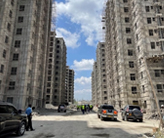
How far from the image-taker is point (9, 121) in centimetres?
784

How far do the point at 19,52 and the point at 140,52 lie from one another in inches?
1099

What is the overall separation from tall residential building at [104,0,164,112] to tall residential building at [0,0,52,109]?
22.1m

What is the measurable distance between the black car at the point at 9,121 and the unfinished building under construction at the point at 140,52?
26.8m

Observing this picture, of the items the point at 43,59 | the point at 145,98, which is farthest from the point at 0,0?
the point at 145,98

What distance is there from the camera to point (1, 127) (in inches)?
278

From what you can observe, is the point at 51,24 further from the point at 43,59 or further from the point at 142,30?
the point at 142,30

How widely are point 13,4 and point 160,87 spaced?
38.0 meters

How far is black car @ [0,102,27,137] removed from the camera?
731 cm

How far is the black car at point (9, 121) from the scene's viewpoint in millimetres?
7313

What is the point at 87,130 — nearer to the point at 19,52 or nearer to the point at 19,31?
the point at 19,52

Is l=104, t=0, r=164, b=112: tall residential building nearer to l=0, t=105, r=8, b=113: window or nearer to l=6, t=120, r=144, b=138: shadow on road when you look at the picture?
l=6, t=120, r=144, b=138: shadow on road

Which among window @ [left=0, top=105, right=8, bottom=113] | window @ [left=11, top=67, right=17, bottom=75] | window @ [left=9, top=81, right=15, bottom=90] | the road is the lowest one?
the road

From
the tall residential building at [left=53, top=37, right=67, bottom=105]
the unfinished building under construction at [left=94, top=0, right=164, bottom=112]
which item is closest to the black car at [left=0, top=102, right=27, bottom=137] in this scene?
the unfinished building under construction at [left=94, top=0, right=164, bottom=112]

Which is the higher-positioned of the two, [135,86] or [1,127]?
[135,86]
